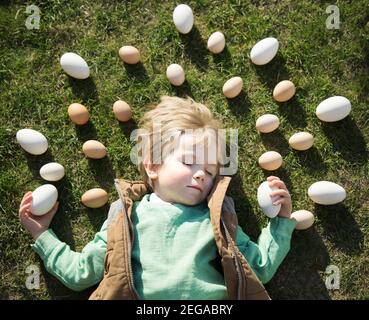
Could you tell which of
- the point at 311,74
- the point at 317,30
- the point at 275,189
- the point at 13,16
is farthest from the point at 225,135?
the point at 13,16

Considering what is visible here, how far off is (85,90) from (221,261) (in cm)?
99

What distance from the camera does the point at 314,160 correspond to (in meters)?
2.37

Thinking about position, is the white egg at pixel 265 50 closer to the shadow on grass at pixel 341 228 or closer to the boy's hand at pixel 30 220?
the shadow on grass at pixel 341 228

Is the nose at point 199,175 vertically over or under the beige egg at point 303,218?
over

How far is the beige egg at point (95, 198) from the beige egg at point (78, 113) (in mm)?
314

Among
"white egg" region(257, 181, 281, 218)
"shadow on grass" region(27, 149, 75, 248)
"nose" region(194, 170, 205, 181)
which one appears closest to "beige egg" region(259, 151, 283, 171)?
"white egg" region(257, 181, 281, 218)

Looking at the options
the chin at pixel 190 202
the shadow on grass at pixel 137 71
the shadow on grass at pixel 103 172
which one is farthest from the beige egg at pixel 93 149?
the chin at pixel 190 202

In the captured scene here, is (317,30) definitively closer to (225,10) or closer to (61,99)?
(225,10)

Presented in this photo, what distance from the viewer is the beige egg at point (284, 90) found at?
2334 mm

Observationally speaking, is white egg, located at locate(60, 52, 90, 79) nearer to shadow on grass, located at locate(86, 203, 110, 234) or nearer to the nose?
shadow on grass, located at locate(86, 203, 110, 234)

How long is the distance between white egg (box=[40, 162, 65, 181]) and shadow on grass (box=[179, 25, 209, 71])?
0.77 meters

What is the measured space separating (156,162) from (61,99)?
23.0 inches

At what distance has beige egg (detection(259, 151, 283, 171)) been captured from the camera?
2289mm

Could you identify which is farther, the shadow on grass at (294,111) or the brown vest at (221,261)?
the shadow on grass at (294,111)
